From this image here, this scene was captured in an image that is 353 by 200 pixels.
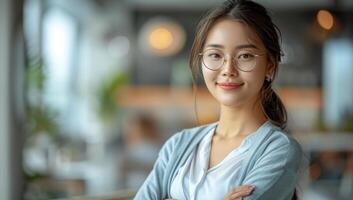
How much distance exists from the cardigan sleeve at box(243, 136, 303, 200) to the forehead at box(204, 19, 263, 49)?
0.65ft

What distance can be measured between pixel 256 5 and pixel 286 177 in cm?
34

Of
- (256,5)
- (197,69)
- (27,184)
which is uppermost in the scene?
(256,5)

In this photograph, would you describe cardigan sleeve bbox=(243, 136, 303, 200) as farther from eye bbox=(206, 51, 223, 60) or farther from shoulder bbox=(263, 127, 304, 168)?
eye bbox=(206, 51, 223, 60)

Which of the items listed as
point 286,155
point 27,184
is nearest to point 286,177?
point 286,155

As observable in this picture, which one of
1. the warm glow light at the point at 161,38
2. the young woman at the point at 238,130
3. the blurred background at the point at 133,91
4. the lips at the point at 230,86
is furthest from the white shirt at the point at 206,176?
the warm glow light at the point at 161,38

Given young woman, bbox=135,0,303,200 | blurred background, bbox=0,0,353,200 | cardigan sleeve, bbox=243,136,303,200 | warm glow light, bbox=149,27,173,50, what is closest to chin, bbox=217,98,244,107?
young woman, bbox=135,0,303,200

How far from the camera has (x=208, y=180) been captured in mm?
1111

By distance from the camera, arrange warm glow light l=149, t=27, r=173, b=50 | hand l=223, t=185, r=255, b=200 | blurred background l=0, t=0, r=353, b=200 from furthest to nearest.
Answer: warm glow light l=149, t=27, r=173, b=50 < blurred background l=0, t=0, r=353, b=200 < hand l=223, t=185, r=255, b=200

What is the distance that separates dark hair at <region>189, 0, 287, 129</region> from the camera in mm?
1106

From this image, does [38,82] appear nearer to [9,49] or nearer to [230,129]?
[9,49]

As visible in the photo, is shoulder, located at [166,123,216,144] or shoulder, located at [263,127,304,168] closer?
shoulder, located at [263,127,304,168]

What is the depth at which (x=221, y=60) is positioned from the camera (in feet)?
3.65

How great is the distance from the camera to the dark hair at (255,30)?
1.11 metres

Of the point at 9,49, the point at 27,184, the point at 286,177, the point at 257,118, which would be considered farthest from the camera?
the point at 27,184
